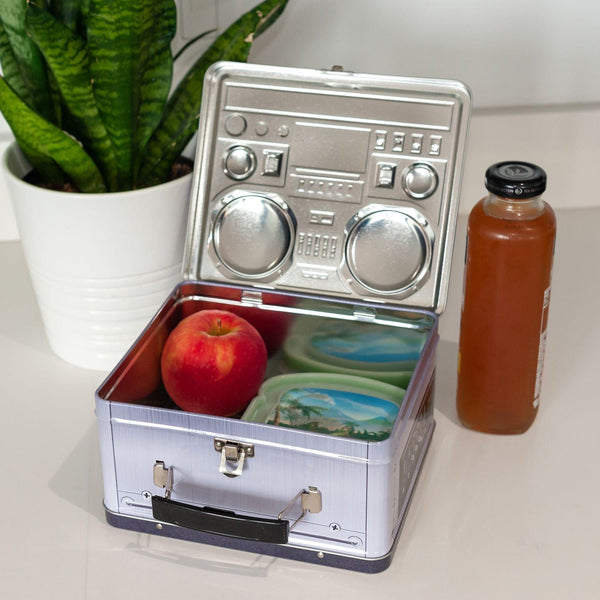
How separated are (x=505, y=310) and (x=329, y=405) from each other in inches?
7.0

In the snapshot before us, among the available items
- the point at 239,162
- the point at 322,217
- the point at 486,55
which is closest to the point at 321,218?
the point at 322,217

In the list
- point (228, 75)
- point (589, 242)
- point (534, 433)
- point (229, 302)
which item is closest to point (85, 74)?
point (228, 75)

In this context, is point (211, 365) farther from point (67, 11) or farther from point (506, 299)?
point (67, 11)

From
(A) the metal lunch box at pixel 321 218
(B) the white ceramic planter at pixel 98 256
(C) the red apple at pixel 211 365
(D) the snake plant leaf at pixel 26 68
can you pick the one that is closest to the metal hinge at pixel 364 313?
(A) the metal lunch box at pixel 321 218

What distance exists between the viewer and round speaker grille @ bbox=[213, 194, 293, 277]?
98cm

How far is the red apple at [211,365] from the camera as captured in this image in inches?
33.6

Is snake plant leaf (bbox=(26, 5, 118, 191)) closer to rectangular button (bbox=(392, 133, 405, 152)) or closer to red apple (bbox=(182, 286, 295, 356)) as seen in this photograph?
red apple (bbox=(182, 286, 295, 356))

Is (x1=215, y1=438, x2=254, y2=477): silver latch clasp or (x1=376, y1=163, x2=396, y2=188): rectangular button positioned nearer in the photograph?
(x1=215, y1=438, x2=254, y2=477): silver latch clasp

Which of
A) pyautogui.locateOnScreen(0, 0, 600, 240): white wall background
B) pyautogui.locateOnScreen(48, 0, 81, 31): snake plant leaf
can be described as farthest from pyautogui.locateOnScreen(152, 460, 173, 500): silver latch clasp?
pyautogui.locateOnScreen(0, 0, 600, 240): white wall background

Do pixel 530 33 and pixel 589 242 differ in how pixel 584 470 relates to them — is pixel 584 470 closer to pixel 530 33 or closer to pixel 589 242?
pixel 589 242

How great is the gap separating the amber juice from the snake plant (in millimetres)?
338

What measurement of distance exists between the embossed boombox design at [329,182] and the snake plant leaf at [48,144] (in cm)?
11

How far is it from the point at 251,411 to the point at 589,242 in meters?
0.59

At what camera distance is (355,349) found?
949 mm
